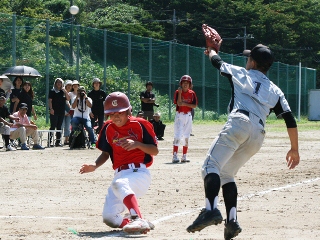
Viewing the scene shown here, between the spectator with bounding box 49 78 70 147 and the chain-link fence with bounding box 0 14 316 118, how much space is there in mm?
4953

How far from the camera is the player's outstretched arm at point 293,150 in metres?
7.68

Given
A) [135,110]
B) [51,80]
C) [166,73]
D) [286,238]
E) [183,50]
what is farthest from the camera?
[183,50]

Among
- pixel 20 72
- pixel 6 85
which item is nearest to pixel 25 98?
pixel 6 85

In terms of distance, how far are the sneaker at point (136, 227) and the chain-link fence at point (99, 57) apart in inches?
777

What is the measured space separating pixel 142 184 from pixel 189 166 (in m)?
8.00

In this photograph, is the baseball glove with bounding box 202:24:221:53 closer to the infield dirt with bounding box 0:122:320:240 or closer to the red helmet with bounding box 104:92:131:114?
the red helmet with bounding box 104:92:131:114

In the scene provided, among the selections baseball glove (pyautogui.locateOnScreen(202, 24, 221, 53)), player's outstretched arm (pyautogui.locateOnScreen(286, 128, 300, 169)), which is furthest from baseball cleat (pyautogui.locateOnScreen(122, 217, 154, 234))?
baseball glove (pyautogui.locateOnScreen(202, 24, 221, 53))

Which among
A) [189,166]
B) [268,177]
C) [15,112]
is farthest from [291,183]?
[15,112]

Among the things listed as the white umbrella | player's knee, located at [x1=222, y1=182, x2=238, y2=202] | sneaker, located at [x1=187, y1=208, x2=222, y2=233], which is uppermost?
the white umbrella

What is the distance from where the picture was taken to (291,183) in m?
12.8

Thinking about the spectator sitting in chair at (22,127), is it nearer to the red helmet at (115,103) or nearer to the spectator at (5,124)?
the spectator at (5,124)

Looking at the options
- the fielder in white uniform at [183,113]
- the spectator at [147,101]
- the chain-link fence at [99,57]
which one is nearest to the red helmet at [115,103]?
the fielder in white uniform at [183,113]

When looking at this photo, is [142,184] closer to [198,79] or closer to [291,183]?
[291,183]

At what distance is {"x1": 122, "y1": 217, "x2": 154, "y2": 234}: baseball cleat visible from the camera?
24.5ft
